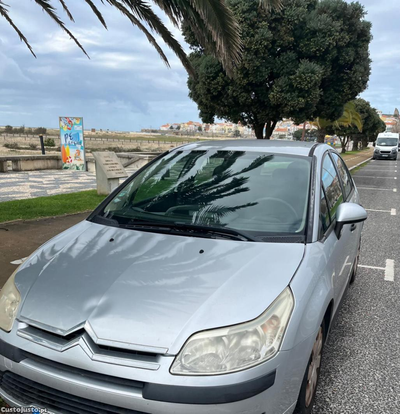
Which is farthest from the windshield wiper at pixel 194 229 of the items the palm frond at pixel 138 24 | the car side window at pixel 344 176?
the palm frond at pixel 138 24

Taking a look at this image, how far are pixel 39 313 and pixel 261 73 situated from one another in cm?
1290

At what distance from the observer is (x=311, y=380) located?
231 cm

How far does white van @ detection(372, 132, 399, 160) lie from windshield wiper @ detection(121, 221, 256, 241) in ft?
116

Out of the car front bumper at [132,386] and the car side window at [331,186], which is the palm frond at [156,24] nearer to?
the car side window at [331,186]

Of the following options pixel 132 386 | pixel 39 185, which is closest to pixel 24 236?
pixel 132 386

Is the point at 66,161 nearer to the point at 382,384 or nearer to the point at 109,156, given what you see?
the point at 109,156

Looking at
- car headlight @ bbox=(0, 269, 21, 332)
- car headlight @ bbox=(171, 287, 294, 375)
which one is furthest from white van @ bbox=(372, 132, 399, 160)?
car headlight @ bbox=(0, 269, 21, 332)

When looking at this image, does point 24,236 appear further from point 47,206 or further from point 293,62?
point 293,62

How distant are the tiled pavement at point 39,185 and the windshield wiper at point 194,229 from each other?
8.15 metres

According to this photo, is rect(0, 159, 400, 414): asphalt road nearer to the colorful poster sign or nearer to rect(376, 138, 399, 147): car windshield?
the colorful poster sign

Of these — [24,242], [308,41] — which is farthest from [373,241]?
[308,41]

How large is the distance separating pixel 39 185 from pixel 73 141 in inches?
206

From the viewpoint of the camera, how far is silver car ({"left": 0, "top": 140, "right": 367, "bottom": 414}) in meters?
1.70

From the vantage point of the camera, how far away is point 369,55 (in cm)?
1494
